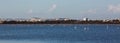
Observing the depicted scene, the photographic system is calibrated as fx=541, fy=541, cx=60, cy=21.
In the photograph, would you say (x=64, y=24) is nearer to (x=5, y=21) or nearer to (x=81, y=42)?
(x=5, y=21)

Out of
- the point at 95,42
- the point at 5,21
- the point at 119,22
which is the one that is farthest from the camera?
the point at 5,21

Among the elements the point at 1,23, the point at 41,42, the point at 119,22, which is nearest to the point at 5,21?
the point at 1,23

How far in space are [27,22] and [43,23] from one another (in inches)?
314

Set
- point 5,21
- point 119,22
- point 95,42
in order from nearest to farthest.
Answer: point 95,42 < point 119,22 < point 5,21

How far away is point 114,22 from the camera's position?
181 m

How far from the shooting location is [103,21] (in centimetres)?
18725

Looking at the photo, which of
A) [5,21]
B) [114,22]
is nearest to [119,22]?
[114,22]

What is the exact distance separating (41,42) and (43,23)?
461 ft

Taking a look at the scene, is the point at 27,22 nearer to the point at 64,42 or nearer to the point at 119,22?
the point at 119,22

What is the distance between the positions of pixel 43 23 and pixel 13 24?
11.1m

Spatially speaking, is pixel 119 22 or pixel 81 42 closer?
pixel 81 42

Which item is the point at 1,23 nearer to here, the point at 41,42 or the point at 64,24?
the point at 64,24

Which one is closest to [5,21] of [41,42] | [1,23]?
[1,23]

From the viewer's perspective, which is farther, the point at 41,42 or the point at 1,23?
the point at 1,23
